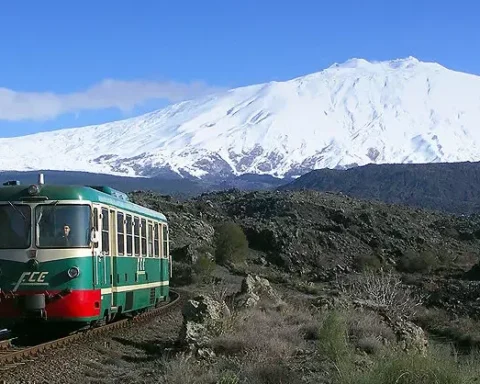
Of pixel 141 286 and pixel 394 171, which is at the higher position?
pixel 394 171

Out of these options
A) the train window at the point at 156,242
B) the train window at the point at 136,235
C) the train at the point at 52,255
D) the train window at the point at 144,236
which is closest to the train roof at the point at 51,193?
the train at the point at 52,255

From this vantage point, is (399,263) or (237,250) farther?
(399,263)

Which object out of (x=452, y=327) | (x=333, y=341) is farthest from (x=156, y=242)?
(x=333, y=341)

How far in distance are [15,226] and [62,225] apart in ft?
2.41

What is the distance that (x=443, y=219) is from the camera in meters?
80.4

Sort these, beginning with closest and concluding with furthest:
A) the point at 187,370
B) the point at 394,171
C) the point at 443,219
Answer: the point at 187,370, the point at 443,219, the point at 394,171

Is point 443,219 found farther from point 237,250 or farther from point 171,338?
point 171,338

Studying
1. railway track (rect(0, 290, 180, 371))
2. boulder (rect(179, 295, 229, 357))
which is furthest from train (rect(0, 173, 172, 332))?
boulder (rect(179, 295, 229, 357))

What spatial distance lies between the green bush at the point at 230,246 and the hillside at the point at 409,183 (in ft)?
319

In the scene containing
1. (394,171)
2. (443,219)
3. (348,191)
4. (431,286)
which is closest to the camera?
(431,286)

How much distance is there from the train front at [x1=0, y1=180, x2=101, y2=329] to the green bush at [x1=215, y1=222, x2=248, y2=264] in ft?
115

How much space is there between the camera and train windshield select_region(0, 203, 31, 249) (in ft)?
45.0

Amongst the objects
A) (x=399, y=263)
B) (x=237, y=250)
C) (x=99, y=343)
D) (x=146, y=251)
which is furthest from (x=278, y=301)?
(x=399, y=263)

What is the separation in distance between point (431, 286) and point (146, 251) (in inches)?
872
